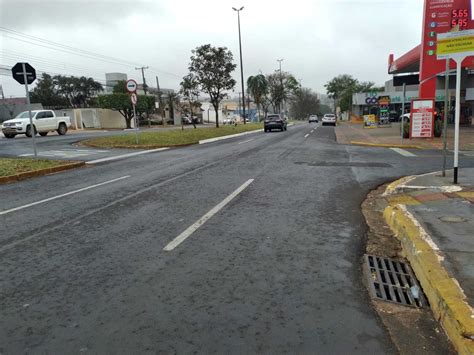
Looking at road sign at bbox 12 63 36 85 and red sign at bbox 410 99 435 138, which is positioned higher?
road sign at bbox 12 63 36 85

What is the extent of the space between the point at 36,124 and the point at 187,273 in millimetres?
29695

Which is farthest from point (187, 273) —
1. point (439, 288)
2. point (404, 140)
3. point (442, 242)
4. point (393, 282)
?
point (404, 140)

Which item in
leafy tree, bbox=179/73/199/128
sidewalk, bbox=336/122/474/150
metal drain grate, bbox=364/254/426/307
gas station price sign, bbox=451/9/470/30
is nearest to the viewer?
metal drain grate, bbox=364/254/426/307

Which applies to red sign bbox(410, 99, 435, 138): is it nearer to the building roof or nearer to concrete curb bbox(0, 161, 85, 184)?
the building roof

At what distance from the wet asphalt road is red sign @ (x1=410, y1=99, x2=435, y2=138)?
48.9 feet

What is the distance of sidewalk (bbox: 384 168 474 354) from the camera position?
3.24 metres

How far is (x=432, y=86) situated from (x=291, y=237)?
2135 cm

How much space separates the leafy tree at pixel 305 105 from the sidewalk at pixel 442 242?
10937cm

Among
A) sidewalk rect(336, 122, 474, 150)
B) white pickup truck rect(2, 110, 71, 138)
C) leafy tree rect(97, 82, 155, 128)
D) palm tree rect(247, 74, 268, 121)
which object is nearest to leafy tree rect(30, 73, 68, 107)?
leafy tree rect(97, 82, 155, 128)

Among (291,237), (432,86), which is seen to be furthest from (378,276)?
(432,86)

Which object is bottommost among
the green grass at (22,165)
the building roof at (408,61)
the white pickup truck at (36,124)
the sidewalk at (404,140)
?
the sidewalk at (404,140)

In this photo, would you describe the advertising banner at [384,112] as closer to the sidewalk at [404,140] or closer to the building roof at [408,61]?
the building roof at [408,61]

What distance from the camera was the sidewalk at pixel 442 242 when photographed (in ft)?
10.6

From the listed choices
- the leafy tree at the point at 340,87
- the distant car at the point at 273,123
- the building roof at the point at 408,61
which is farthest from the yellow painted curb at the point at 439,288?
the leafy tree at the point at 340,87
